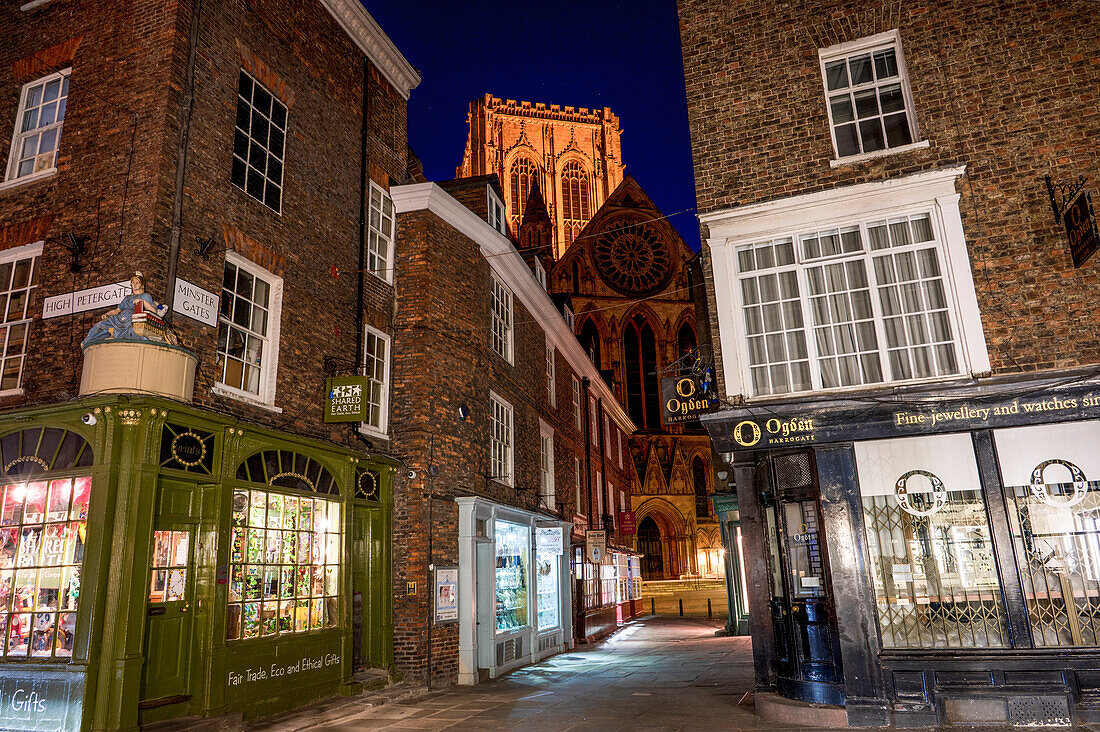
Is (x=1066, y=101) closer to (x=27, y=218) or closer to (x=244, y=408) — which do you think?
(x=244, y=408)

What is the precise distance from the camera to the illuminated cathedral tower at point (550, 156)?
6341 cm

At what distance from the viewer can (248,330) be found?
32.6 ft

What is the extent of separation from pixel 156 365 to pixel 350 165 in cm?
612

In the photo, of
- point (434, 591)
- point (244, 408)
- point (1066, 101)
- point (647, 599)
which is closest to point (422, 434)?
point (434, 591)

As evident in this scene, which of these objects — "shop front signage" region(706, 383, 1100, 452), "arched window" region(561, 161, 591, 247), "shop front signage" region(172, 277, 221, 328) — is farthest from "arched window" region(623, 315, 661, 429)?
"shop front signage" region(172, 277, 221, 328)

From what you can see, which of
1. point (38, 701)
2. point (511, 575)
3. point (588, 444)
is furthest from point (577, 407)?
point (38, 701)

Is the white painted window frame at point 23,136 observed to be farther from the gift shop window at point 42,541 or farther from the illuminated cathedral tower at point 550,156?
the illuminated cathedral tower at point 550,156

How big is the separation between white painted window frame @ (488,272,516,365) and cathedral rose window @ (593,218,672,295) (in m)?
→ 25.9

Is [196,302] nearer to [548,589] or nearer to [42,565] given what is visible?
[42,565]

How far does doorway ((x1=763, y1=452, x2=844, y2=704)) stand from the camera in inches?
331

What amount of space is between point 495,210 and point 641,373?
84.9 feet

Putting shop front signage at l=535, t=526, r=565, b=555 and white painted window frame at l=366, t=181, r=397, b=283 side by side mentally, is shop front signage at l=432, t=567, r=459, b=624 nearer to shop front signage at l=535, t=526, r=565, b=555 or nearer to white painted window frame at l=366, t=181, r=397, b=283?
shop front signage at l=535, t=526, r=565, b=555

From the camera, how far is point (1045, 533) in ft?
27.1

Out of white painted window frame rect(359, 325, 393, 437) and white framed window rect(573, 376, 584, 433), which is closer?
white painted window frame rect(359, 325, 393, 437)
